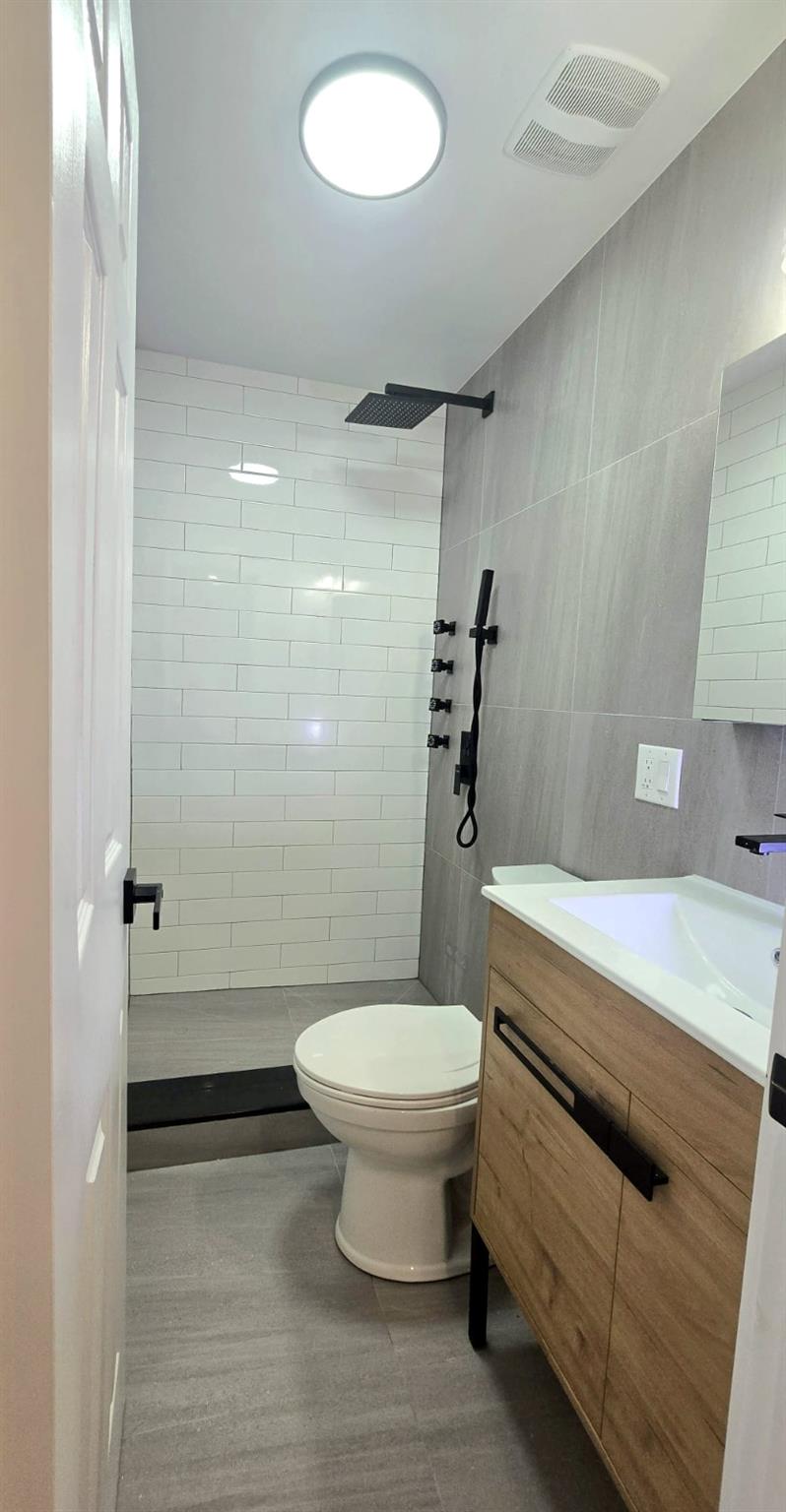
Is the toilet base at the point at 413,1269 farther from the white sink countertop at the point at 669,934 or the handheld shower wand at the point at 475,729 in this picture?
the handheld shower wand at the point at 475,729

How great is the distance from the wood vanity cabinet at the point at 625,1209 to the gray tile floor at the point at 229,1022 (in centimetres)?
134

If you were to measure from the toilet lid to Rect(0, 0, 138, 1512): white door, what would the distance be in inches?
33.0

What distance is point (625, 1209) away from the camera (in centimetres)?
90

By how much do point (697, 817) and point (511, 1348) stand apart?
112cm

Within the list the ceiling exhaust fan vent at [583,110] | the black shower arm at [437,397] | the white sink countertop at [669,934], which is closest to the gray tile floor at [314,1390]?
the white sink countertop at [669,934]

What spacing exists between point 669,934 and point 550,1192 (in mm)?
470

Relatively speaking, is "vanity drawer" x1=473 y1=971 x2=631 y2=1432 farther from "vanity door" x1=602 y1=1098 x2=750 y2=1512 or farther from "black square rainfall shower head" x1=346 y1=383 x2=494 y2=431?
"black square rainfall shower head" x1=346 y1=383 x2=494 y2=431

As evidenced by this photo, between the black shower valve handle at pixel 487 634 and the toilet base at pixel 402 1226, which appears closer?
the toilet base at pixel 402 1226

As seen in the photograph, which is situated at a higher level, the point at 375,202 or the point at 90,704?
the point at 375,202

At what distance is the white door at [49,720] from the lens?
36cm

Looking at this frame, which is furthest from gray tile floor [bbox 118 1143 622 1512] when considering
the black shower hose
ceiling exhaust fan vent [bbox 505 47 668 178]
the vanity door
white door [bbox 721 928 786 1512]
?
ceiling exhaust fan vent [bbox 505 47 668 178]

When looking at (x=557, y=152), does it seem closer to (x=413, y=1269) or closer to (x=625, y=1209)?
(x=625, y=1209)

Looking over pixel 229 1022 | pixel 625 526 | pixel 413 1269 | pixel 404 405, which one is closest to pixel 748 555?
pixel 625 526

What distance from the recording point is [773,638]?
120cm
